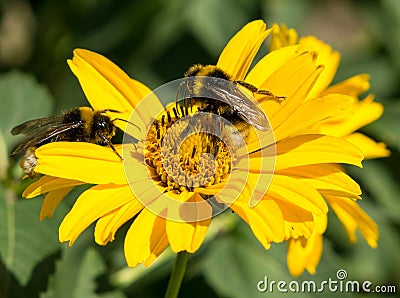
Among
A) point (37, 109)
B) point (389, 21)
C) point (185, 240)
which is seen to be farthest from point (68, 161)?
point (389, 21)

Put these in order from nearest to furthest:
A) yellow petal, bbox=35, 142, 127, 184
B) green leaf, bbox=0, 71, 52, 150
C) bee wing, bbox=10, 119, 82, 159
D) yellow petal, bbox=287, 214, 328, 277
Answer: yellow petal, bbox=35, 142, 127, 184, bee wing, bbox=10, 119, 82, 159, yellow petal, bbox=287, 214, 328, 277, green leaf, bbox=0, 71, 52, 150

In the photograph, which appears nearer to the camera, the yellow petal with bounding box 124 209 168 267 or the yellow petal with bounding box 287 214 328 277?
the yellow petal with bounding box 124 209 168 267

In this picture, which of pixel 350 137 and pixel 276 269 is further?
pixel 276 269

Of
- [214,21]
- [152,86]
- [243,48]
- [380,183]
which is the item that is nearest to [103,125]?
[243,48]

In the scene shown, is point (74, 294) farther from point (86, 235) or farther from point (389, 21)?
point (389, 21)

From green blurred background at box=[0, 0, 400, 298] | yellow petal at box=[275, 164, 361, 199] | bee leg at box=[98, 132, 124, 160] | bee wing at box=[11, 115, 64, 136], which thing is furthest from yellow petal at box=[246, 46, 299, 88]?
green blurred background at box=[0, 0, 400, 298]

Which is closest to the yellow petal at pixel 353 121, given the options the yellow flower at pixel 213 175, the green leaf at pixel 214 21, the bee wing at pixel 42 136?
the yellow flower at pixel 213 175

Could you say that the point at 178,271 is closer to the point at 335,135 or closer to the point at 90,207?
the point at 90,207

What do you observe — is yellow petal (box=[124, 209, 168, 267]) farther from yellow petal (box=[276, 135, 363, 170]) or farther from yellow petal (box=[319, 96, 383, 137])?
yellow petal (box=[319, 96, 383, 137])
